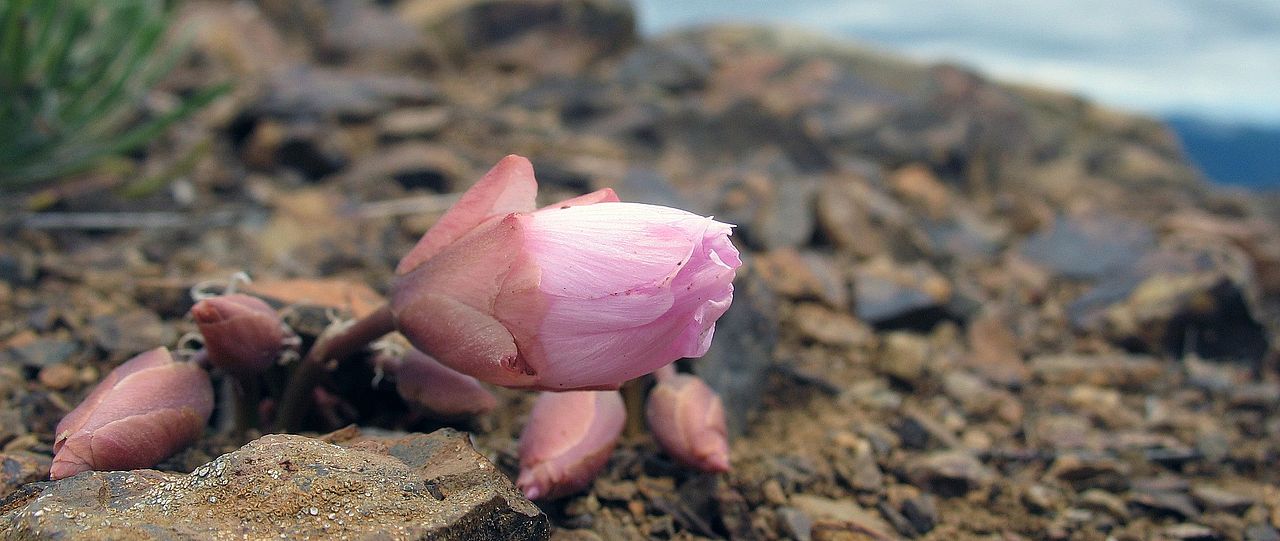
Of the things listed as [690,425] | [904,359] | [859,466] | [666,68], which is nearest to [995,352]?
[904,359]

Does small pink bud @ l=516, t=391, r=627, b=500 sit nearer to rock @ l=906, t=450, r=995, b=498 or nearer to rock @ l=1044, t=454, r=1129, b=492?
rock @ l=906, t=450, r=995, b=498

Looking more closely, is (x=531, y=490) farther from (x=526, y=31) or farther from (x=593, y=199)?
(x=526, y=31)

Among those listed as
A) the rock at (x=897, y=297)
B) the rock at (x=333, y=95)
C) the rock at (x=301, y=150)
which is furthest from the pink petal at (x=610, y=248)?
Result: the rock at (x=333, y=95)

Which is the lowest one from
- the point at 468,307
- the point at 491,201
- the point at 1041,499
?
the point at 1041,499

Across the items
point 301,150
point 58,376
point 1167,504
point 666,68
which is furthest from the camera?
point 666,68

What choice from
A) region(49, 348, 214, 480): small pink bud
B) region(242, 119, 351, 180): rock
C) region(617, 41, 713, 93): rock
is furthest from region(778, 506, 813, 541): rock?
region(617, 41, 713, 93): rock

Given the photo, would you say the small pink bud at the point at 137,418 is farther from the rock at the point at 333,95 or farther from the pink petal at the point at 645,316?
the rock at the point at 333,95
